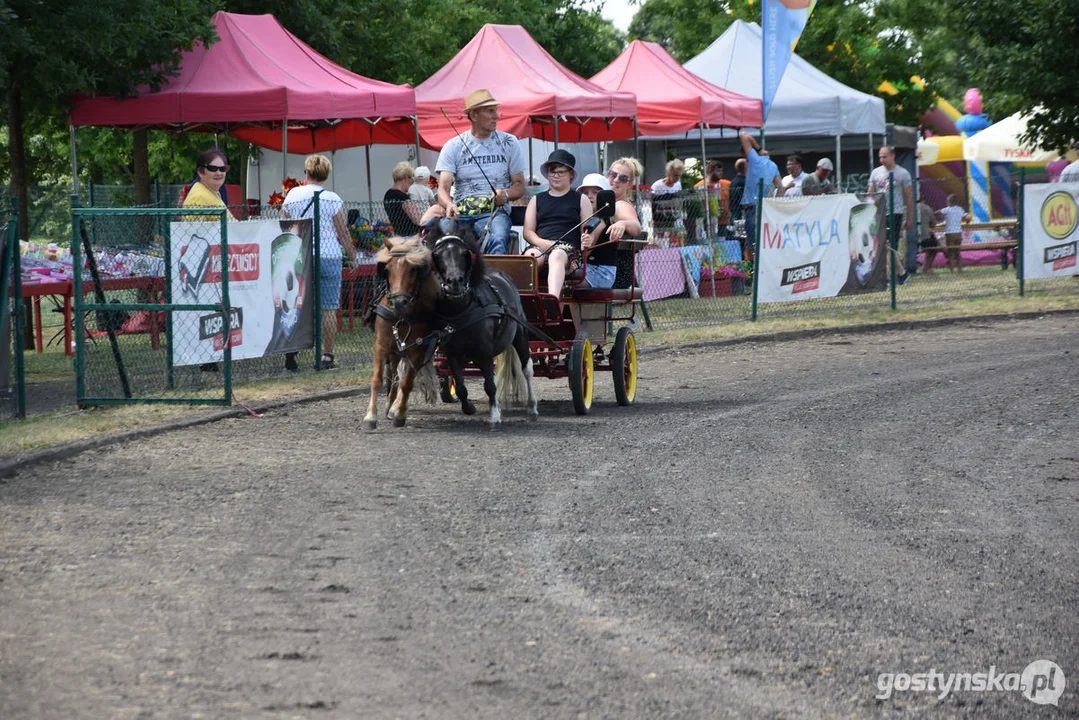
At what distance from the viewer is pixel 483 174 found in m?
12.0

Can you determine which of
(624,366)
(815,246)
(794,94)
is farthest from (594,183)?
(794,94)

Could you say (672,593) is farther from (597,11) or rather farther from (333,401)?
(597,11)

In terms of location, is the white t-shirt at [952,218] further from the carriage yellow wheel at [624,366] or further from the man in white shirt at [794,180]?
the carriage yellow wheel at [624,366]

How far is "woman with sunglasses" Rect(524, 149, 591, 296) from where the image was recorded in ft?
38.4

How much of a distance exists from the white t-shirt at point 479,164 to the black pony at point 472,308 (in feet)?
4.49

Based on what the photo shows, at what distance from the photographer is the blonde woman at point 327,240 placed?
14102mm

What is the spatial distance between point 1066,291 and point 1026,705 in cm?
1895

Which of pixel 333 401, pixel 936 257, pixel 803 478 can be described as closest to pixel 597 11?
pixel 936 257

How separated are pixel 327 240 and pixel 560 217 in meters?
3.13

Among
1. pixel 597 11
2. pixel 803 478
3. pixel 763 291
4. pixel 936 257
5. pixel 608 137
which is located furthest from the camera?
pixel 597 11

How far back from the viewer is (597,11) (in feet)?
147

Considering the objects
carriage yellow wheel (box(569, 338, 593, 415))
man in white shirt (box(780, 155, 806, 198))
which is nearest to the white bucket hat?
carriage yellow wheel (box(569, 338, 593, 415))

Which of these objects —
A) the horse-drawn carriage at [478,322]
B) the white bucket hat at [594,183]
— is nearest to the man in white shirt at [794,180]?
the white bucket hat at [594,183]

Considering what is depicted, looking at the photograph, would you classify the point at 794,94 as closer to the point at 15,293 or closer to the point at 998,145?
the point at 998,145
